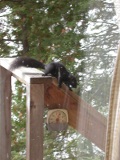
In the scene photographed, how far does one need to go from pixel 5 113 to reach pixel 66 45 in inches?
26.7

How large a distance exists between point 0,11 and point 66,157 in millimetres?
1549

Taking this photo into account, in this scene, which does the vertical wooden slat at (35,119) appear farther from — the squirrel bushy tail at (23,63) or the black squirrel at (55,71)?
the squirrel bushy tail at (23,63)

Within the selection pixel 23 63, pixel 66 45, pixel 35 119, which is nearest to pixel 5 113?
pixel 23 63

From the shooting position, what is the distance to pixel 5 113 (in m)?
1.31

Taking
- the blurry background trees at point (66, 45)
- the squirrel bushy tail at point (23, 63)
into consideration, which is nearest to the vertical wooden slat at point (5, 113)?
the squirrel bushy tail at point (23, 63)

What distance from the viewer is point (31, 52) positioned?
2.21m

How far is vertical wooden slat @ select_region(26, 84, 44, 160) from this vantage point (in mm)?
1018

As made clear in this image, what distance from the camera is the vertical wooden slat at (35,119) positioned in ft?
3.34

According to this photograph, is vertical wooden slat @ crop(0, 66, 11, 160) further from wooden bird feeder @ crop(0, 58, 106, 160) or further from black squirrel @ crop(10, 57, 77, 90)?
wooden bird feeder @ crop(0, 58, 106, 160)

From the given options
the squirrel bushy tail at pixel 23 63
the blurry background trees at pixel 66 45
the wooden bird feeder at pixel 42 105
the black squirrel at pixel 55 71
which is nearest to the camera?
the blurry background trees at pixel 66 45

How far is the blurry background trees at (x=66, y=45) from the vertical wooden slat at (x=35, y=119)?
4 cm

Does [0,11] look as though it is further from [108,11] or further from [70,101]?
[108,11]

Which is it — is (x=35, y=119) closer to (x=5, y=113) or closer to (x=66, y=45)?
(x=5, y=113)

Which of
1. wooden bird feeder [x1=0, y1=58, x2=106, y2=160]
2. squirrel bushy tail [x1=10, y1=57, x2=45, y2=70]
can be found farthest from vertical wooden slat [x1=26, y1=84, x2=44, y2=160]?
squirrel bushy tail [x1=10, y1=57, x2=45, y2=70]
